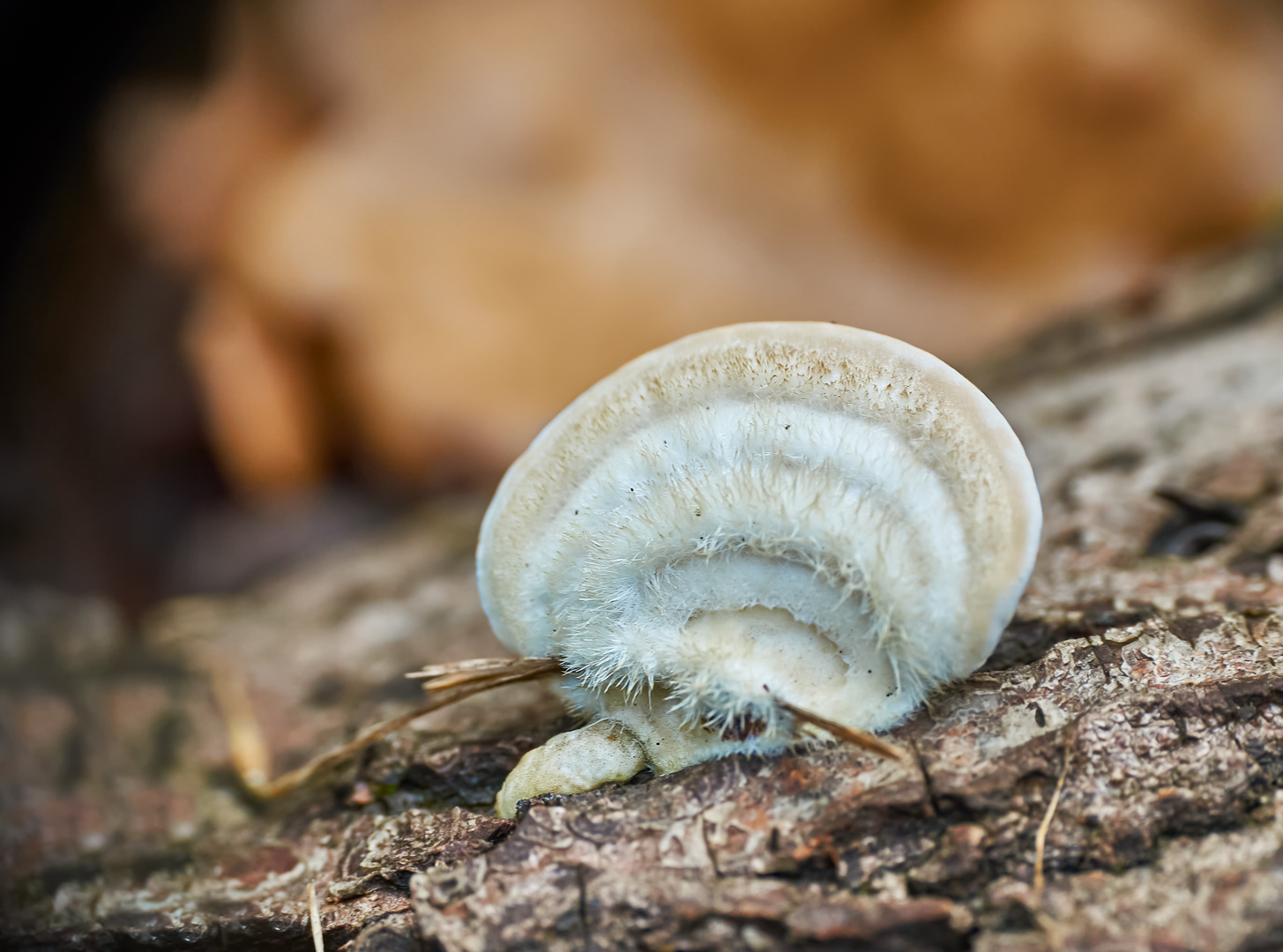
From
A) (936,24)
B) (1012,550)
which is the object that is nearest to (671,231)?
(936,24)

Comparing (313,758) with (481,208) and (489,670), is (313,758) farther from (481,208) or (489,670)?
(481,208)

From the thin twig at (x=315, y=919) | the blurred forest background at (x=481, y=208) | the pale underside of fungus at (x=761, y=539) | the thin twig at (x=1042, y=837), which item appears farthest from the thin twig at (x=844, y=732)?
the blurred forest background at (x=481, y=208)

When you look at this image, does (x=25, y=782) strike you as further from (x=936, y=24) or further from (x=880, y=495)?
(x=936, y=24)

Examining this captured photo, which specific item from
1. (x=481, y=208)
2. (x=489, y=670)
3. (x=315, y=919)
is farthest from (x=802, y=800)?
(x=481, y=208)

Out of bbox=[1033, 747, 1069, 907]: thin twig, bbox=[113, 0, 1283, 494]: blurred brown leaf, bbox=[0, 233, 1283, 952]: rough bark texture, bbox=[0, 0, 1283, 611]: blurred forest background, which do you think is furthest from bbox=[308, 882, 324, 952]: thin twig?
bbox=[113, 0, 1283, 494]: blurred brown leaf

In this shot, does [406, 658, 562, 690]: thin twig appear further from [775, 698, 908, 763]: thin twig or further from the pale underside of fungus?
[775, 698, 908, 763]: thin twig

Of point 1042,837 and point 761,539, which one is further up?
point 761,539
